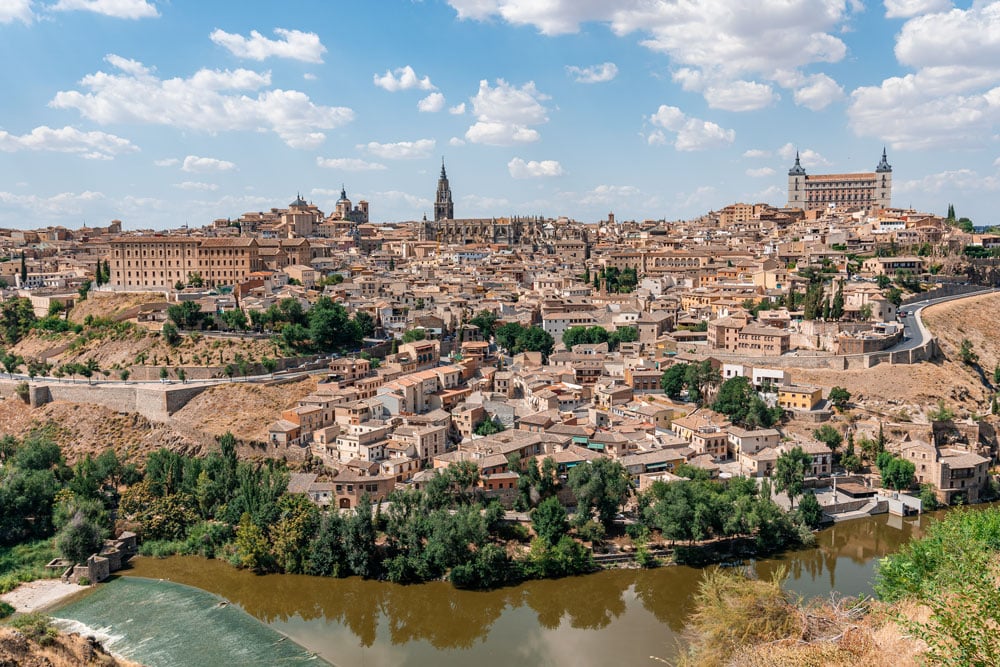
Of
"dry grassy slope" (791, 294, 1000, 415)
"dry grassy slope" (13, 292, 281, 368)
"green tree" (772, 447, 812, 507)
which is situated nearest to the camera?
"green tree" (772, 447, 812, 507)

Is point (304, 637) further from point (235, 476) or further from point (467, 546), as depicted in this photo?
point (235, 476)

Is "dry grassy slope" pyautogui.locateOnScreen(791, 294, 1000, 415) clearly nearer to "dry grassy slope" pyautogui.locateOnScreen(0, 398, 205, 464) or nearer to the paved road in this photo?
the paved road

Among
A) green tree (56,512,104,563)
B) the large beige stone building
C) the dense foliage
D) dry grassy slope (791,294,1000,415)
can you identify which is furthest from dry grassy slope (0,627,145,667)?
the large beige stone building

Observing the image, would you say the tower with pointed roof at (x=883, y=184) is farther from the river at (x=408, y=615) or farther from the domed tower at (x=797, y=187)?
the river at (x=408, y=615)

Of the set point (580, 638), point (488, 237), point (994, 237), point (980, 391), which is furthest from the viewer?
point (488, 237)

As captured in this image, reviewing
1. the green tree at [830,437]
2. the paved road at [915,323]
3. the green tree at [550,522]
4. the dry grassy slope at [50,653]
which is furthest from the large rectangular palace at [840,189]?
the dry grassy slope at [50,653]

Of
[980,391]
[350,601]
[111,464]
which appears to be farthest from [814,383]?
[111,464]
